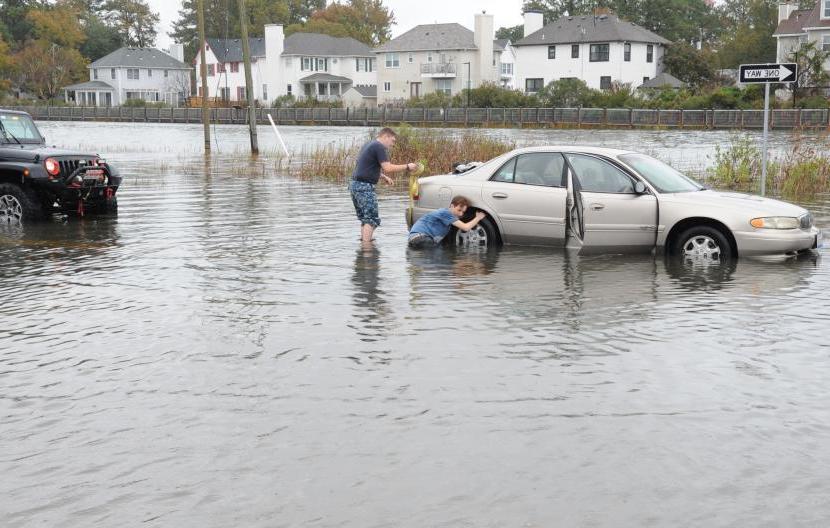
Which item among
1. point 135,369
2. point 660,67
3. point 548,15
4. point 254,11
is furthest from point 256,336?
point 254,11

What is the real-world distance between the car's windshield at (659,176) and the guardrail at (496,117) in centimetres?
4360

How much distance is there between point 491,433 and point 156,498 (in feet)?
6.72

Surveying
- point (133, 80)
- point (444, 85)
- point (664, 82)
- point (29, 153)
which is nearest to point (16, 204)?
point (29, 153)

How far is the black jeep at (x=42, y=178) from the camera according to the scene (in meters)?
17.2

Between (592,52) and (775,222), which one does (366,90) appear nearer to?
(592,52)

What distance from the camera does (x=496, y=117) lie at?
259 feet

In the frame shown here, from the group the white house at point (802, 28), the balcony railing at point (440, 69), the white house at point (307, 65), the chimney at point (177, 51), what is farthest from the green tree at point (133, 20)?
the white house at point (802, 28)

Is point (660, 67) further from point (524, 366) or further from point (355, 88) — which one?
point (524, 366)

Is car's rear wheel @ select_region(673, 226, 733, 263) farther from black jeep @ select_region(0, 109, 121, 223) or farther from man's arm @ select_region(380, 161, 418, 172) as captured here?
black jeep @ select_region(0, 109, 121, 223)

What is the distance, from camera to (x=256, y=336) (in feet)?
29.2

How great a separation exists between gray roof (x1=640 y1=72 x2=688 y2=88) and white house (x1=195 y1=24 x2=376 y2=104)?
3555cm

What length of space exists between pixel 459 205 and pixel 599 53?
3000 inches

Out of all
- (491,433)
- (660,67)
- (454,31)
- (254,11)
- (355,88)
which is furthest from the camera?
(254,11)

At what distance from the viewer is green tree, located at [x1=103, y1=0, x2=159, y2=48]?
487 feet
